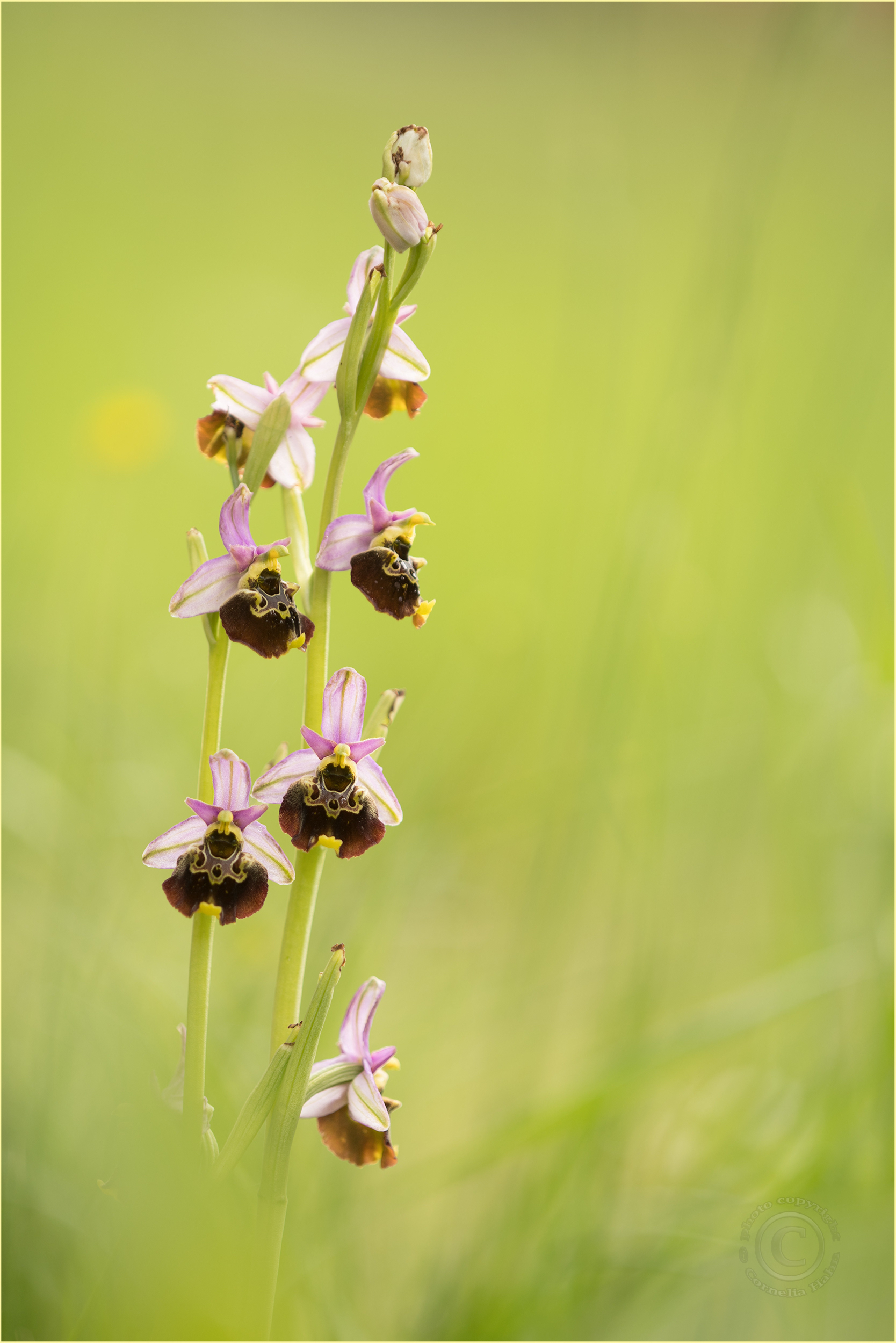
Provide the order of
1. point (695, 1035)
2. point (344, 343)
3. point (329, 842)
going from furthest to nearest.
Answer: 1. point (695, 1035)
2. point (344, 343)
3. point (329, 842)

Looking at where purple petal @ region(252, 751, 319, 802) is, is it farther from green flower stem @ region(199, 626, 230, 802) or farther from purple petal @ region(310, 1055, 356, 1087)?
purple petal @ region(310, 1055, 356, 1087)

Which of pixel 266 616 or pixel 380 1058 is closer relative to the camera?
pixel 266 616

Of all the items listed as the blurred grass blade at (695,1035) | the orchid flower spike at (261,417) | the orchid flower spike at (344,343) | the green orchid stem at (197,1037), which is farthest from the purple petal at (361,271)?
the blurred grass blade at (695,1035)

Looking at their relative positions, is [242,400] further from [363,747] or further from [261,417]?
[363,747]

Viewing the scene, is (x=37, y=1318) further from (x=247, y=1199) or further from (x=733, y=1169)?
(x=733, y=1169)

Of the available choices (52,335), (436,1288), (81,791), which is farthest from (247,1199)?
(52,335)

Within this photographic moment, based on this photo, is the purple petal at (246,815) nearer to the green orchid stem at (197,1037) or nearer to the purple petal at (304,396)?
the green orchid stem at (197,1037)

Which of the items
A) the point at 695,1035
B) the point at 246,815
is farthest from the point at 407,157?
the point at 695,1035
